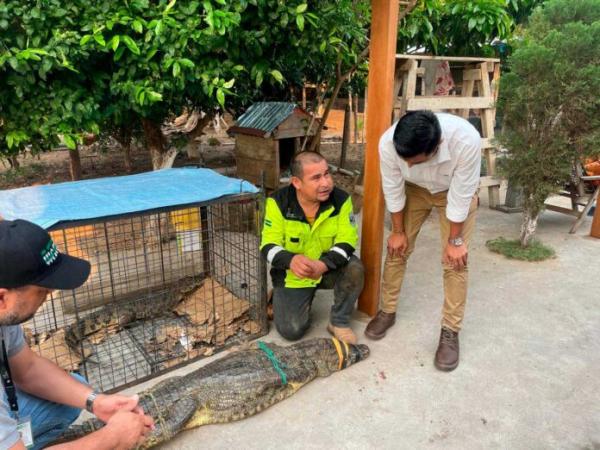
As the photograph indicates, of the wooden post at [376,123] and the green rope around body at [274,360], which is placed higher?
the wooden post at [376,123]

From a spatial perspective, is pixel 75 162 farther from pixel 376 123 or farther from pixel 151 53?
pixel 376 123

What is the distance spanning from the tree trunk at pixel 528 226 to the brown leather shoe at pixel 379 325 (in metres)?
2.16

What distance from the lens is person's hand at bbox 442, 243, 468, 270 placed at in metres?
2.65

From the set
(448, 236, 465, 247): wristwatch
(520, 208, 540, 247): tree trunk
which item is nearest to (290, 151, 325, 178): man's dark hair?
(448, 236, 465, 247): wristwatch

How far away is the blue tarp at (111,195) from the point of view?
90.9 inches

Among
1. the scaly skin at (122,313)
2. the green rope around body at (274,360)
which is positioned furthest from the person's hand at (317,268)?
the scaly skin at (122,313)

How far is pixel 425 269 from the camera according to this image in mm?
4164

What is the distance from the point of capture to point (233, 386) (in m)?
2.37

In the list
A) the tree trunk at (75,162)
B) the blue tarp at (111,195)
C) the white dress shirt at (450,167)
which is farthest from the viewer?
the tree trunk at (75,162)

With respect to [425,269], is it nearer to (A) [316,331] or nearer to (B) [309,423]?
(A) [316,331]

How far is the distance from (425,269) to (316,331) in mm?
1456

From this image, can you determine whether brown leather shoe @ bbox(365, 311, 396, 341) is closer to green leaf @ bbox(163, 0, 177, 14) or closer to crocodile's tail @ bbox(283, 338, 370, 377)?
crocodile's tail @ bbox(283, 338, 370, 377)

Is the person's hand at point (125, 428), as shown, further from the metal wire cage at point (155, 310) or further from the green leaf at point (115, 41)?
the green leaf at point (115, 41)

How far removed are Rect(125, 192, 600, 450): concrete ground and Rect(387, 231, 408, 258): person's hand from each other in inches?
22.4
